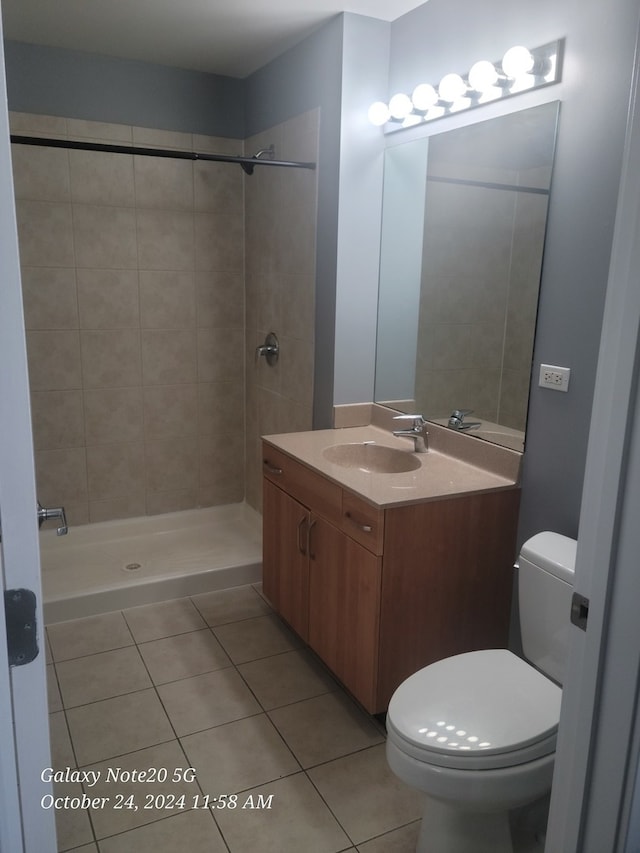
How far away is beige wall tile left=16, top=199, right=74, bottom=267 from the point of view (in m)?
3.11

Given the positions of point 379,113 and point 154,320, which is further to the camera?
point 154,320

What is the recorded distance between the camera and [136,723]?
222cm

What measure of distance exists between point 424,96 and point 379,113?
28 centimetres

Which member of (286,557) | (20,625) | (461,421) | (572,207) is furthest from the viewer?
(286,557)

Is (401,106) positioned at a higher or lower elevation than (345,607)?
higher

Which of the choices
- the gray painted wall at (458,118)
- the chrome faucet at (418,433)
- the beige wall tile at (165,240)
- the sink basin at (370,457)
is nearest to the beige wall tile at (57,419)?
the beige wall tile at (165,240)

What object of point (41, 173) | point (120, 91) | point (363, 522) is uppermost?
point (120, 91)

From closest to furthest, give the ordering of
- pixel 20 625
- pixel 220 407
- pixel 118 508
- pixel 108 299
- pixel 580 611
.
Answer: pixel 20 625
pixel 580 611
pixel 108 299
pixel 118 508
pixel 220 407

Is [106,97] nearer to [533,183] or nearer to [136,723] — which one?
[533,183]

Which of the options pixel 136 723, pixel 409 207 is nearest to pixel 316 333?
pixel 409 207

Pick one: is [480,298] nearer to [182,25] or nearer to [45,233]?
[182,25]

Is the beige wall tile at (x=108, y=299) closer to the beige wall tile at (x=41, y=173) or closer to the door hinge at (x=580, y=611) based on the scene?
the beige wall tile at (x=41, y=173)

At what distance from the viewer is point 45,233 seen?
315 cm

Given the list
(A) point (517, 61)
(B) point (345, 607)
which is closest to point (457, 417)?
(B) point (345, 607)
